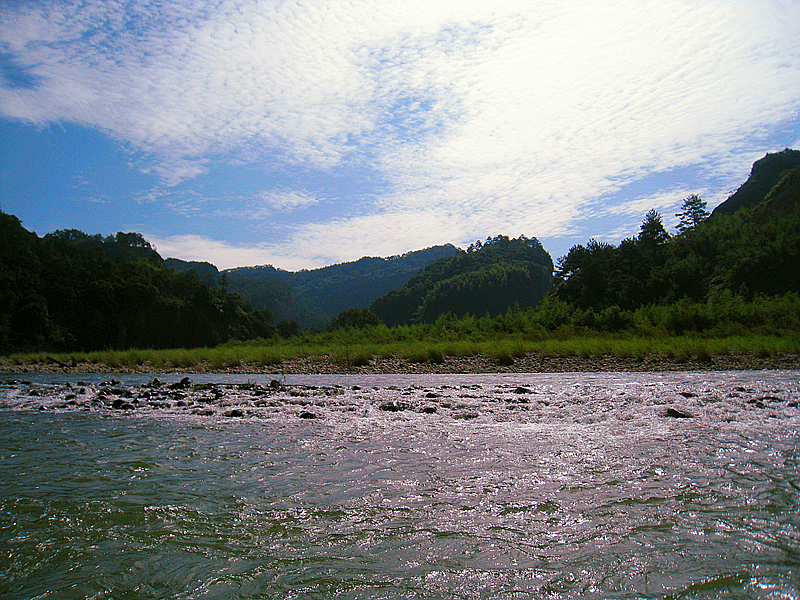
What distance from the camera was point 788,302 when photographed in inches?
1078

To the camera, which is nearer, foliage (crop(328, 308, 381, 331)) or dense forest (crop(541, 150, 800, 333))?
dense forest (crop(541, 150, 800, 333))

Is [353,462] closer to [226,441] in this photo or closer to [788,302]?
[226,441]

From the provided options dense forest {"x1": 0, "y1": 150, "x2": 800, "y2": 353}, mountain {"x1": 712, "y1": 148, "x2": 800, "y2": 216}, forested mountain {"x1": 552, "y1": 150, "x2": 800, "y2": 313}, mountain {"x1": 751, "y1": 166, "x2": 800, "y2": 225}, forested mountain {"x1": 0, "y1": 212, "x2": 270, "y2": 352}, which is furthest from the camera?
mountain {"x1": 712, "y1": 148, "x2": 800, "y2": 216}

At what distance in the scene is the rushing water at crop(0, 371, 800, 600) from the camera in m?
2.36

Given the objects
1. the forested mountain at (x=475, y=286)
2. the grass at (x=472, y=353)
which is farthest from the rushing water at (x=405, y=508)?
the forested mountain at (x=475, y=286)

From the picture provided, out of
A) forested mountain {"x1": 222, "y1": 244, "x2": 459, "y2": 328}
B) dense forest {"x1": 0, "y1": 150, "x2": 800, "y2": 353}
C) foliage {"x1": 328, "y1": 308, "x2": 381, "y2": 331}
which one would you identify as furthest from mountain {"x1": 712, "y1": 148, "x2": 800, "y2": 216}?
forested mountain {"x1": 222, "y1": 244, "x2": 459, "y2": 328}

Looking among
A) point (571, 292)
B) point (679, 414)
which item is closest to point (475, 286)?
point (571, 292)

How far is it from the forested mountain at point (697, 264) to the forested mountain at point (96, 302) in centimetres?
4045

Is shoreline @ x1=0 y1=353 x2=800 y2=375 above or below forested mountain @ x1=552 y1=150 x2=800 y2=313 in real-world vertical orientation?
below

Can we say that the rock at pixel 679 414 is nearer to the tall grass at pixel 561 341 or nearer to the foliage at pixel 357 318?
the tall grass at pixel 561 341

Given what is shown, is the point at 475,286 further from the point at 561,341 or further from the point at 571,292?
the point at 561,341

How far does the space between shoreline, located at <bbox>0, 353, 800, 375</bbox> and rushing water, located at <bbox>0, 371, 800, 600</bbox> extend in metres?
11.8

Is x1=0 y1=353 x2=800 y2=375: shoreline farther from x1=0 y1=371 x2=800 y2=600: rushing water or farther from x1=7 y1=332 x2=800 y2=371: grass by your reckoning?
x1=0 y1=371 x2=800 y2=600: rushing water

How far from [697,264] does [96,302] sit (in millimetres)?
56164
